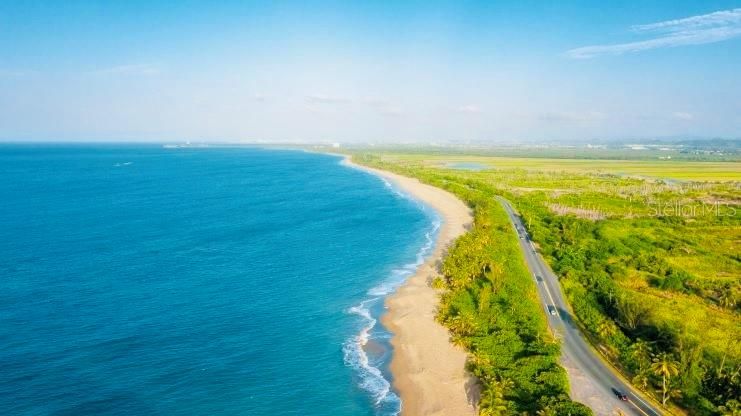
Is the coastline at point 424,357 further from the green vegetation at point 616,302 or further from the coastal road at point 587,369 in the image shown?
the coastal road at point 587,369

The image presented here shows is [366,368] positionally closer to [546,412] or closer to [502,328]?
[502,328]

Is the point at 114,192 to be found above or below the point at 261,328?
above

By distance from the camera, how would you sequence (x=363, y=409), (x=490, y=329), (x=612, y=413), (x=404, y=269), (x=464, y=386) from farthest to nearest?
(x=404, y=269)
(x=490, y=329)
(x=464, y=386)
(x=363, y=409)
(x=612, y=413)

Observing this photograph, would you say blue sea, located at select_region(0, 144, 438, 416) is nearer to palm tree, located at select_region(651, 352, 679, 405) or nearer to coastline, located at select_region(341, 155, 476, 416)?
coastline, located at select_region(341, 155, 476, 416)

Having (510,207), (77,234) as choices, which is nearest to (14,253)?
(77,234)

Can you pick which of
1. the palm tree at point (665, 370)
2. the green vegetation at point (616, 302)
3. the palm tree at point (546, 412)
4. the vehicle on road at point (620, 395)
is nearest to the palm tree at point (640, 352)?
the green vegetation at point (616, 302)

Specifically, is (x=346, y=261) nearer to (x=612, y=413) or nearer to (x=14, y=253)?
(x=612, y=413)
